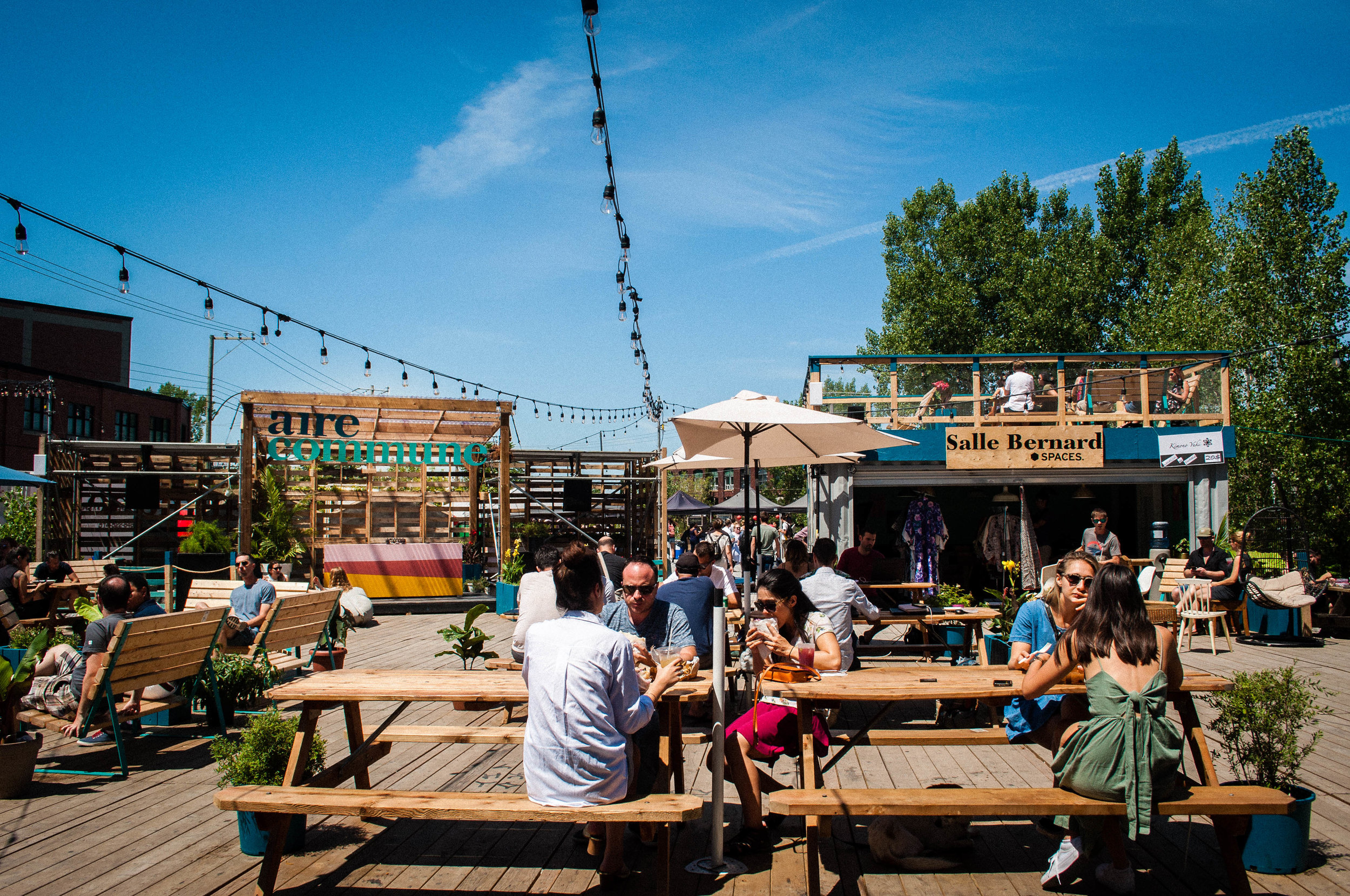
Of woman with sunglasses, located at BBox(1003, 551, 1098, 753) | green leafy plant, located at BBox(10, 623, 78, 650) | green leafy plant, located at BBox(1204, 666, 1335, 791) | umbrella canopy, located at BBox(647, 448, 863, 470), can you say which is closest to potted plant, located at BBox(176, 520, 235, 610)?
green leafy plant, located at BBox(10, 623, 78, 650)

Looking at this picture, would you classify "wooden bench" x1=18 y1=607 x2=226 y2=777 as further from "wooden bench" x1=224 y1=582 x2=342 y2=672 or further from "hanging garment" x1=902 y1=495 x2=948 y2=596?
"hanging garment" x1=902 y1=495 x2=948 y2=596

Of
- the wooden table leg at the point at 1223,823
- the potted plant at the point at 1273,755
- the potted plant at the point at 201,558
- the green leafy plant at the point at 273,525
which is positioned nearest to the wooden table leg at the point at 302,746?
the wooden table leg at the point at 1223,823

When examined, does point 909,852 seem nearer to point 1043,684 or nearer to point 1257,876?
point 1043,684

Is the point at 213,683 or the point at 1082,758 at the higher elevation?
the point at 1082,758

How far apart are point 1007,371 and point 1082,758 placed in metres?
11.6

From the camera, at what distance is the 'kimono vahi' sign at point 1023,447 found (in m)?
12.8

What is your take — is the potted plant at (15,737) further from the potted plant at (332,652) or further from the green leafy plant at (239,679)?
the potted plant at (332,652)

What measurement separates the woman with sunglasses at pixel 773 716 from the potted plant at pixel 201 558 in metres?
7.72

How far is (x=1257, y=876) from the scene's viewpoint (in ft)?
11.0

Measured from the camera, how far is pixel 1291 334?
2272cm

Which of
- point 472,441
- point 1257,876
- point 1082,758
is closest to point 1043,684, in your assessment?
point 1082,758

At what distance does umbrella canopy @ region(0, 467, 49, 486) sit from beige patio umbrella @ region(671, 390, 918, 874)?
30.8ft

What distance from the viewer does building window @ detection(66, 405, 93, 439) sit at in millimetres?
31328

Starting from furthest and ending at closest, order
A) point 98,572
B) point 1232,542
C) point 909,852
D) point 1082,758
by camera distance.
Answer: point 98,572 < point 1232,542 < point 909,852 < point 1082,758
